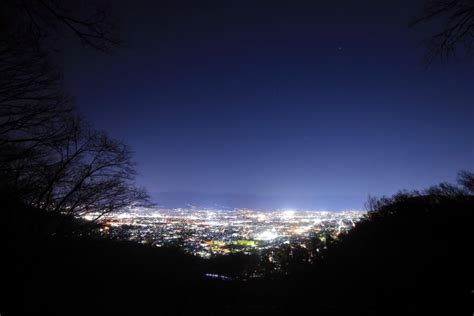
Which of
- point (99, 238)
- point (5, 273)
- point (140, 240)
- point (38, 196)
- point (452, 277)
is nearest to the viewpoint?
point (5, 273)

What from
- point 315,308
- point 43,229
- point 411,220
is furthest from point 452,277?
point 43,229

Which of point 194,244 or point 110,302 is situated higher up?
point 194,244

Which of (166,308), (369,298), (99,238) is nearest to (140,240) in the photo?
(99,238)

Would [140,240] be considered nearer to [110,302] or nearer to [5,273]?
[110,302]

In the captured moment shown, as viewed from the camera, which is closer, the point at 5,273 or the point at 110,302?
the point at 5,273

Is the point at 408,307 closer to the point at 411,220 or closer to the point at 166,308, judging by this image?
the point at 166,308

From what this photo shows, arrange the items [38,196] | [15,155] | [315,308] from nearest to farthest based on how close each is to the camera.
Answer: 1. [15,155]
2. [315,308]
3. [38,196]

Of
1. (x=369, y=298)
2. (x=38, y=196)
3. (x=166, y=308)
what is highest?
(x=38, y=196)
